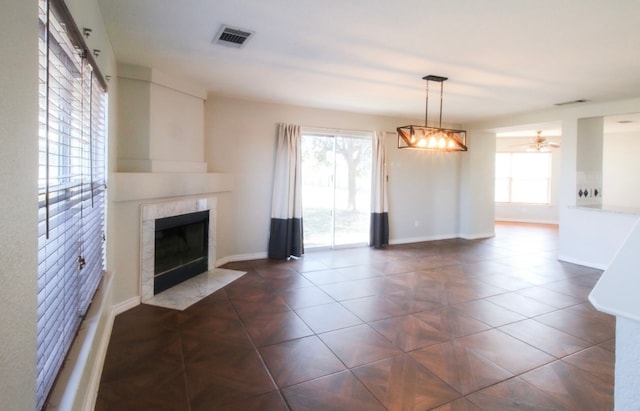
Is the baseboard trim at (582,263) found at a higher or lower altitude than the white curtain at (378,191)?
lower

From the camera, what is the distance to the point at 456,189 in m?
7.60

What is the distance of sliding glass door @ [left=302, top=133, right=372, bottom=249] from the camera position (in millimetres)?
5984

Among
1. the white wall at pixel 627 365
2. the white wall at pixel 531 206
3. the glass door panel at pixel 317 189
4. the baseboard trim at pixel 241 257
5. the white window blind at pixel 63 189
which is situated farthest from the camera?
the white wall at pixel 531 206

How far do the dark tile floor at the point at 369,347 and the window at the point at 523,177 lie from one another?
6.28 m

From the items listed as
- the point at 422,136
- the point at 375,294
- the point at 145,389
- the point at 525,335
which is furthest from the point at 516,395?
the point at 422,136

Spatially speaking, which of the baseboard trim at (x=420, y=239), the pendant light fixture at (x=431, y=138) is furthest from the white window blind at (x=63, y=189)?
the baseboard trim at (x=420, y=239)

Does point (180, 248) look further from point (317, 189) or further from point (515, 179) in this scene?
point (515, 179)

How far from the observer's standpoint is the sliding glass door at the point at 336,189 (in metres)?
5.98

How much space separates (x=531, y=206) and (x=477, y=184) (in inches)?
155

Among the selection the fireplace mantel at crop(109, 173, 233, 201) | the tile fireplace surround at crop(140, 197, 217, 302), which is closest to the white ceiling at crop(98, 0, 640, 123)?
the fireplace mantel at crop(109, 173, 233, 201)

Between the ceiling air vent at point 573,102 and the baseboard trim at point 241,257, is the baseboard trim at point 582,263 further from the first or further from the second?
the baseboard trim at point 241,257

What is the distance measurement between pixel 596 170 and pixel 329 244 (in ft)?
15.0

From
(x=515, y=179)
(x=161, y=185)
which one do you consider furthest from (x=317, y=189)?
(x=515, y=179)

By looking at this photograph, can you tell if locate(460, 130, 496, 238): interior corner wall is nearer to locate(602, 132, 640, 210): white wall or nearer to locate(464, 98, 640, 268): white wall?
locate(464, 98, 640, 268): white wall
